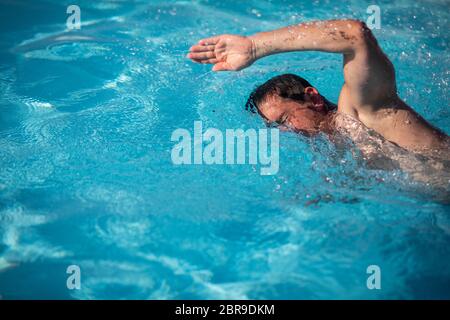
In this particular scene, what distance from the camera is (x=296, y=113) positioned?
3.42 metres

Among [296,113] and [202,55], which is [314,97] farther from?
[202,55]

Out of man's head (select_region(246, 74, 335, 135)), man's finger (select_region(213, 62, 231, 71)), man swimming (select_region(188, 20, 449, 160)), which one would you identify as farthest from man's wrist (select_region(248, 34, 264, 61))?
man's head (select_region(246, 74, 335, 135))

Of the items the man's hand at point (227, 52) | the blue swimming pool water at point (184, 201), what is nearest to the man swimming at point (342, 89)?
the man's hand at point (227, 52)

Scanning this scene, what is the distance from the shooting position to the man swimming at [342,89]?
9.19 feet

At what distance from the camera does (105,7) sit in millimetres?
6398

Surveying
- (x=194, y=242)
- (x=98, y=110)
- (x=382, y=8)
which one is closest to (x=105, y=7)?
(x=98, y=110)

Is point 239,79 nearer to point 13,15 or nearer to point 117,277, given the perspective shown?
point 117,277

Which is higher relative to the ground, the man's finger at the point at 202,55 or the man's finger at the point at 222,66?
the man's finger at the point at 202,55

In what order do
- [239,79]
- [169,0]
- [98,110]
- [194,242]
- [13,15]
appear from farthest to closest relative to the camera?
[169,0] < [13,15] < [239,79] < [98,110] < [194,242]

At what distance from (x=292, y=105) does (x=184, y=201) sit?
3.59 ft

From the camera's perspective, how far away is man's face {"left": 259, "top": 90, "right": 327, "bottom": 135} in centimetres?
342

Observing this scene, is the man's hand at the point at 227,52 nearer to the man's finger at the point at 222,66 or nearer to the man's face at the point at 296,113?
the man's finger at the point at 222,66

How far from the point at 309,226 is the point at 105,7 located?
15.2ft

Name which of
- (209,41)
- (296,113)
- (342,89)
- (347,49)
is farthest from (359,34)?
(209,41)
